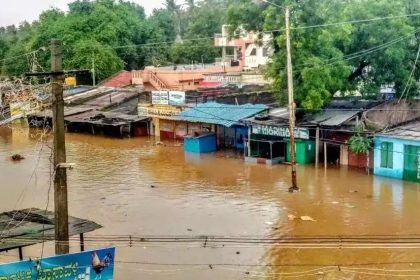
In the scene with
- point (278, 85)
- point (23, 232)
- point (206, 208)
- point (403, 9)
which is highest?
point (403, 9)

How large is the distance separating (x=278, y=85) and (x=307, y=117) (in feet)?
7.56

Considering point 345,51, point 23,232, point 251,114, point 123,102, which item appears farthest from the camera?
point 123,102

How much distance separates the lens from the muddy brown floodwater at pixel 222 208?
17.0 meters

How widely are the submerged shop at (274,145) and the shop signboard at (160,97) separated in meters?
8.88

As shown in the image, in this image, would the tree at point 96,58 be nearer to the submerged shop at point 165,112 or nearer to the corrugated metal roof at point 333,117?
the submerged shop at point 165,112

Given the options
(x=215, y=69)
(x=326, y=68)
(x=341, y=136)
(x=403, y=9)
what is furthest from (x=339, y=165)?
(x=215, y=69)

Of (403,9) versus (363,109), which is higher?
→ (403,9)

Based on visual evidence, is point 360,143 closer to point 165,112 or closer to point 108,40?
point 165,112

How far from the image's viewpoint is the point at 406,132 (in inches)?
1070

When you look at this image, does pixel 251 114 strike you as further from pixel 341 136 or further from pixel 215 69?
pixel 215 69

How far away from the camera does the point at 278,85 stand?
100 feet

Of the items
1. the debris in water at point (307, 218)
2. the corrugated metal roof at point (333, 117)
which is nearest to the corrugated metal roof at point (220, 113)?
the corrugated metal roof at point (333, 117)

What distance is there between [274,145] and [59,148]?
21.9m

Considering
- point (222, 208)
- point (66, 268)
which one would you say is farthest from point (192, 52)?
point (66, 268)
